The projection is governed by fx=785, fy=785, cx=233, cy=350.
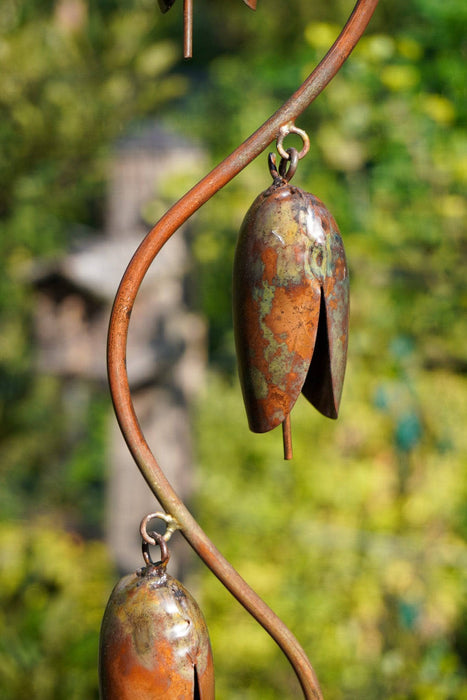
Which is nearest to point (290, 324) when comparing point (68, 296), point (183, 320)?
point (68, 296)

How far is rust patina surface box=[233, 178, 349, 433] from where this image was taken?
58 centimetres

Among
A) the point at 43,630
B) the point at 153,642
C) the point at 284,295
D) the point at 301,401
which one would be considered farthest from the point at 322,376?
the point at 301,401

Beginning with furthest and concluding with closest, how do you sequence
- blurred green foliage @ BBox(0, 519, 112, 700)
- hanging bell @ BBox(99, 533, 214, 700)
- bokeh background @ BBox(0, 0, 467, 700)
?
bokeh background @ BBox(0, 0, 467, 700), blurred green foliage @ BBox(0, 519, 112, 700), hanging bell @ BBox(99, 533, 214, 700)

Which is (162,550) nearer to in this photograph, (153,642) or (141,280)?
(153,642)

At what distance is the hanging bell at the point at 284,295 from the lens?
58 centimetres

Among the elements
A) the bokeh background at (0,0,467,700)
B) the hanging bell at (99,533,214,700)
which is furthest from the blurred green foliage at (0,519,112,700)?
the hanging bell at (99,533,214,700)

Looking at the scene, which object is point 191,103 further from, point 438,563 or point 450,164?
point 438,563

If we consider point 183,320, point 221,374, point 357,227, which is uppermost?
point 357,227

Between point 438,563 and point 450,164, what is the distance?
1.12 metres

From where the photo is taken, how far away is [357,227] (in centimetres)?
227

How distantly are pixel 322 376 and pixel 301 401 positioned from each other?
2.04 meters

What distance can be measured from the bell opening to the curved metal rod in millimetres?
124

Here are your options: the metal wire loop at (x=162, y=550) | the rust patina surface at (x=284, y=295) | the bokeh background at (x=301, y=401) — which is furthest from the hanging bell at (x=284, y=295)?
the bokeh background at (x=301, y=401)

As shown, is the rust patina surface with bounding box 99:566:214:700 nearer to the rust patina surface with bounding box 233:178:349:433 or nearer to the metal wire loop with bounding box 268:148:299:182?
the rust patina surface with bounding box 233:178:349:433
